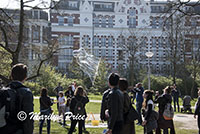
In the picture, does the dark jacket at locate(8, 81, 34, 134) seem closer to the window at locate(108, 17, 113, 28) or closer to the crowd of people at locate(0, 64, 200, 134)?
the crowd of people at locate(0, 64, 200, 134)

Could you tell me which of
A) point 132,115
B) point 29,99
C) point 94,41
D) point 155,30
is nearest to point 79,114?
point 132,115

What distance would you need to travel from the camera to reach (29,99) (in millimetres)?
4191

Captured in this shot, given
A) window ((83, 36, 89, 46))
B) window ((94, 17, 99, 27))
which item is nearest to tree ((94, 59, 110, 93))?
window ((83, 36, 89, 46))

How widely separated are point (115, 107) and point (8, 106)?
83.8 inches

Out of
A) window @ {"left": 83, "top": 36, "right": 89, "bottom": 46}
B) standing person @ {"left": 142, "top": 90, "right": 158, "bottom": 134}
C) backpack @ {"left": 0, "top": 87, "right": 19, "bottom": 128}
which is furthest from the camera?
window @ {"left": 83, "top": 36, "right": 89, "bottom": 46}

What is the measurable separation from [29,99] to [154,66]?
153ft

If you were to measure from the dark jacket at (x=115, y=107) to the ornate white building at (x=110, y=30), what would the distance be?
137 ft

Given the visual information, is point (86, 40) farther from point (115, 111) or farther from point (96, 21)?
point (115, 111)

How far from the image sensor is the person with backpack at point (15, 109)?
4051 mm

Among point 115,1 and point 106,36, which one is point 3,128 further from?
point 115,1

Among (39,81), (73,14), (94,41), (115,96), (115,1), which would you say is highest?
(115,1)

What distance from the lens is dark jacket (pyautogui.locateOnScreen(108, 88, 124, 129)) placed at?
519cm

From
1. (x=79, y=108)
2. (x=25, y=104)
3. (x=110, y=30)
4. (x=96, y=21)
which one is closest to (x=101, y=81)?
(x=110, y=30)

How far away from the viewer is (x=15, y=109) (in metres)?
4.13
